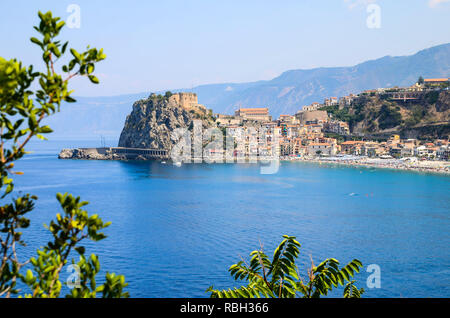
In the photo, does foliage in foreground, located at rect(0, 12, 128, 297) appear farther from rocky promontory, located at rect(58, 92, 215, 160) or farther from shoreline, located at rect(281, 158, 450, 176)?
rocky promontory, located at rect(58, 92, 215, 160)

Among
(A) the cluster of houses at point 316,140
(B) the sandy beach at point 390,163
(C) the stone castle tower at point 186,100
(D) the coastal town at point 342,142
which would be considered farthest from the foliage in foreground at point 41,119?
(C) the stone castle tower at point 186,100

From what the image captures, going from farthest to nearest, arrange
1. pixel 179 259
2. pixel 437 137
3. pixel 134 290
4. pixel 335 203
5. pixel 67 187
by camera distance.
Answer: pixel 437 137
pixel 67 187
pixel 335 203
pixel 179 259
pixel 134 290

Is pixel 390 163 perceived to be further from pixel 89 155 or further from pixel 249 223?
pixel 89 155

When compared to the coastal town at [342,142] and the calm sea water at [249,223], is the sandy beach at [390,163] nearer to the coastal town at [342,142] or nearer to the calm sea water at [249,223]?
the coastal town at [342,142]

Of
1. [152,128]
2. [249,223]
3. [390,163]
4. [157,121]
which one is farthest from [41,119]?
[157,121]

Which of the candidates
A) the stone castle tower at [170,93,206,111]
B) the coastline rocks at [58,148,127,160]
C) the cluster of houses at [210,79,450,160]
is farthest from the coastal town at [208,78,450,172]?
the coastline rocks at [58,148,127,160]

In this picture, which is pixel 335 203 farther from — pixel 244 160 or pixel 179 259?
pixel 244 160

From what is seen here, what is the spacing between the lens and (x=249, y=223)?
31.4 m

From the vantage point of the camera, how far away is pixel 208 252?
23.7m

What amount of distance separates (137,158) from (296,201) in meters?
56.7

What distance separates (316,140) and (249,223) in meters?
69.2

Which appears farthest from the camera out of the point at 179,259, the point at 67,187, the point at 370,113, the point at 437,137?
the point at 370,113
